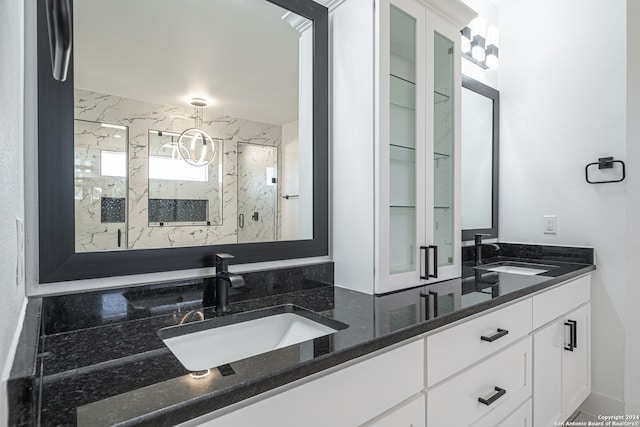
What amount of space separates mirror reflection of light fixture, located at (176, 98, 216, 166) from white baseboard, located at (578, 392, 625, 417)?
2544mm

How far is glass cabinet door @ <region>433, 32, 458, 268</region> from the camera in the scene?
1.68 metres

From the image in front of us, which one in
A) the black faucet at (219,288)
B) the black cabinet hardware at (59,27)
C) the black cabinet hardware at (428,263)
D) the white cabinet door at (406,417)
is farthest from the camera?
the black cabinet hardware at (428,263)

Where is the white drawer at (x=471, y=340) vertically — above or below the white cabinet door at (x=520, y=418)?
above

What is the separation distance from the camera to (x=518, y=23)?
8.16ft

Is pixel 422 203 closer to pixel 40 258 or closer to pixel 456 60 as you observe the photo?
pixel 456 60

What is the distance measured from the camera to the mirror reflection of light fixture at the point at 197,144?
1.20 metres

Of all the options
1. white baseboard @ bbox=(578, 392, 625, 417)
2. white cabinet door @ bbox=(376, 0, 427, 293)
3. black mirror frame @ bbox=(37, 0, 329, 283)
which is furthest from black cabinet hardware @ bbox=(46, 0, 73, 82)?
white baseboard @ bbox=(578, 392, 625, 417)

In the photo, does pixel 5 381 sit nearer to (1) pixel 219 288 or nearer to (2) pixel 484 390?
(1) pixel 219 288

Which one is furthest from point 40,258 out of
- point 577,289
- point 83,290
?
point 577,289

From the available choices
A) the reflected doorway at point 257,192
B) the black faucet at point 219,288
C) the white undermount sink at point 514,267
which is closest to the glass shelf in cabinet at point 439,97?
the reflected doorway at point 257,192

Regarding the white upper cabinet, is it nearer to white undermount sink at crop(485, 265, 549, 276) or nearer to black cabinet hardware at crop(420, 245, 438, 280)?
black cabinet hardware at crop(420, 245, 438, 280)

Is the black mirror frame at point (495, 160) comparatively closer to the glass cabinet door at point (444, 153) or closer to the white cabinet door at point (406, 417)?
the glass cabinet door at point (444, 153)

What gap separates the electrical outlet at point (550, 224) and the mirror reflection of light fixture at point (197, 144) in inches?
85.8

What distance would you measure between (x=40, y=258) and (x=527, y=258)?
2.61 meters
